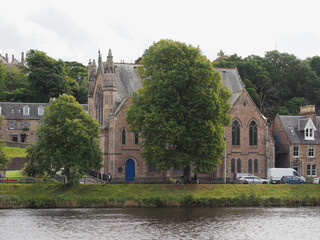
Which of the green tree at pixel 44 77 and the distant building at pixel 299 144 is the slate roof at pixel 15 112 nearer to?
the green tree at pixel 44 77

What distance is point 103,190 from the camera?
55531 mm

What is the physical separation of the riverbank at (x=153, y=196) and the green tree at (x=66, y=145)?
7.01ft

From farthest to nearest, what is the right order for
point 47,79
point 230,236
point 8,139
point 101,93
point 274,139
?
point 47,79, point 8,139, point 274,139, point 101,93, point 230,236

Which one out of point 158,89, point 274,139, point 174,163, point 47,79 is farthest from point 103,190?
point 47,79

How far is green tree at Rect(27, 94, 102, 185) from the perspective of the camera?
54438 mm

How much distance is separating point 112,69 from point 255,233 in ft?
119

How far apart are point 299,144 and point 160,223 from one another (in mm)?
38997

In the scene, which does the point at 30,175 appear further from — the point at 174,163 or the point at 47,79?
the point at 47,79

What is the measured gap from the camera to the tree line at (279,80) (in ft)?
326

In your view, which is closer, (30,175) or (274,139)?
(30,175)

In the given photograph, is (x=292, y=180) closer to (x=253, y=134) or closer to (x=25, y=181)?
(x=253, y=134)

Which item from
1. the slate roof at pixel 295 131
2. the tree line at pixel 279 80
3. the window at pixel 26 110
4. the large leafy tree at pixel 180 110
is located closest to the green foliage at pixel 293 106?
the tree line at pixel 279 80

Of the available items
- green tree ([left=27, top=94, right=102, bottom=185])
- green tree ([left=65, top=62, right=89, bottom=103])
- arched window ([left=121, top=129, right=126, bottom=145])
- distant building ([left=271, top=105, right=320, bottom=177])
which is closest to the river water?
green tree ([left=27, top=94, right=102, bottom=185])

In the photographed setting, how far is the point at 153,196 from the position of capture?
179 feet
